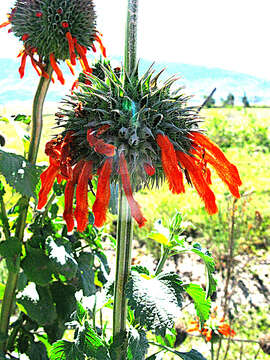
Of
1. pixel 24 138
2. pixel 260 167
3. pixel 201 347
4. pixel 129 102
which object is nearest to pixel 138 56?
pixel 129 102

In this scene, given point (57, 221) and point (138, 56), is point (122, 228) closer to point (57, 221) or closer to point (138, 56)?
point (138, 56)

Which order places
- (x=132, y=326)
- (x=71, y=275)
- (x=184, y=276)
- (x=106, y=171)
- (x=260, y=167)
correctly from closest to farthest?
(x=106, y=171), (x=132, y=326), (x=71, y=275), (x=184, y=276), (x=260, y=167)

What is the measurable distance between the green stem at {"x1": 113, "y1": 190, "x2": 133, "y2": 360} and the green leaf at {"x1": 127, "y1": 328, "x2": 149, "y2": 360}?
0.8 inches

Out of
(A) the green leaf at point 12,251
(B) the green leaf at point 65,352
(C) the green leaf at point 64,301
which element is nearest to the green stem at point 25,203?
(A) the green leaf at point 12,251

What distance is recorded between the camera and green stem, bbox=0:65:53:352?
2.92ft

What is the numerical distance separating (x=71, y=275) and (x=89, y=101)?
0.47 m

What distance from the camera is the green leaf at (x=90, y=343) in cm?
67

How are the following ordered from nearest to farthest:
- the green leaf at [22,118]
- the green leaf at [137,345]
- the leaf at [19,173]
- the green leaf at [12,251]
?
the green leaf at [137,345] < the leaf at [19,173] < the green leaf at [12,251] < the green leaf at [22,118]

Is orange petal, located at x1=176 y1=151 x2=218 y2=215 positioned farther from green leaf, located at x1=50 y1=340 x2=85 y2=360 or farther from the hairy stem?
green leaf, located at x1=50 y1=340 x2=85 y2=360

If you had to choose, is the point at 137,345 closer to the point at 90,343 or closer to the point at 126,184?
the point at 90,343

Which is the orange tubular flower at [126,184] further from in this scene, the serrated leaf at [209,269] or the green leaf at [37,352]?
the green leaf at [37,352]

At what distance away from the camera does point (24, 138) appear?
99cm

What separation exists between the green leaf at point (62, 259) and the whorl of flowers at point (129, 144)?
310 millimetres

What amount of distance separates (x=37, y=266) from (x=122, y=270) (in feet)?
1.29
